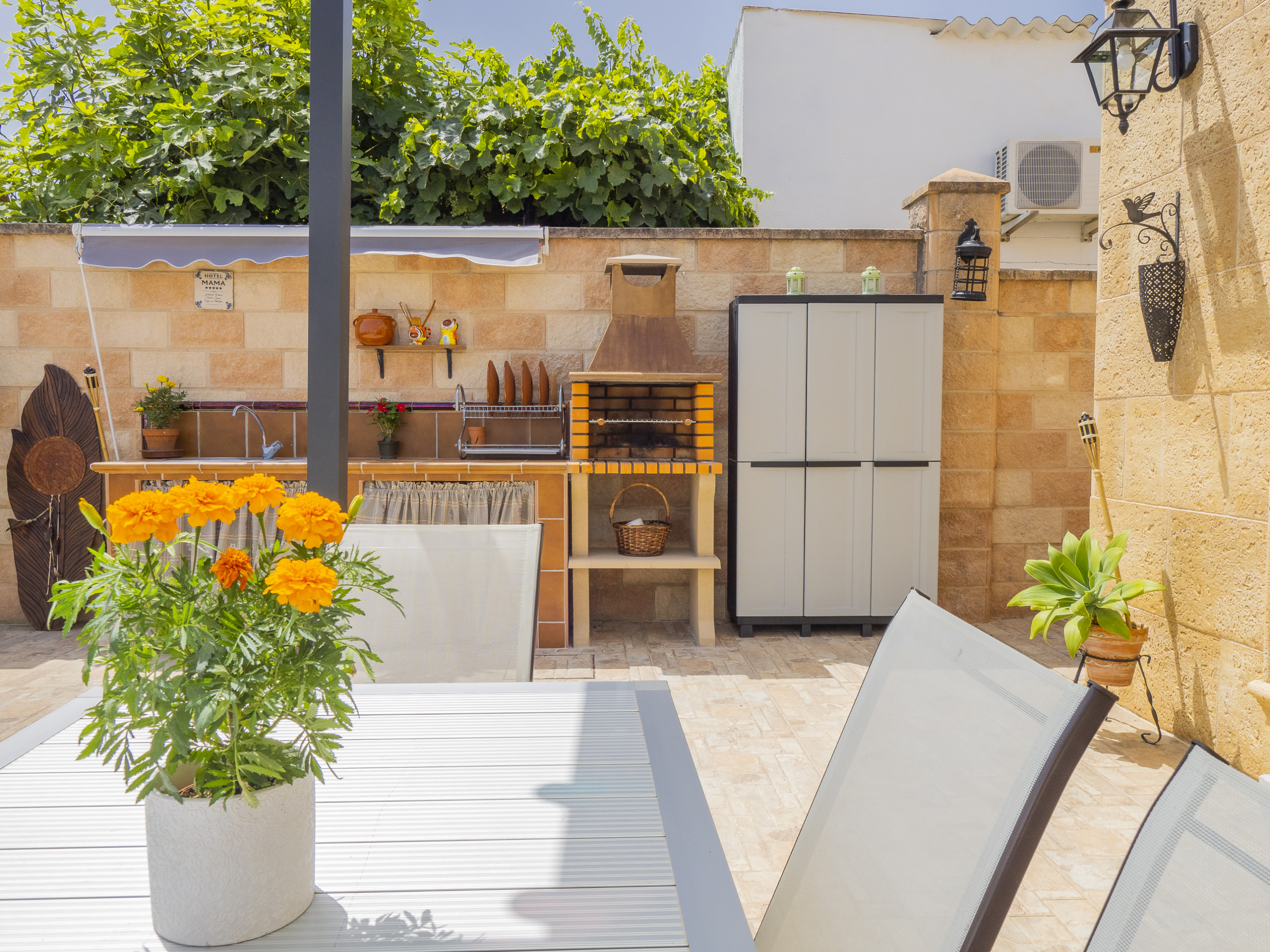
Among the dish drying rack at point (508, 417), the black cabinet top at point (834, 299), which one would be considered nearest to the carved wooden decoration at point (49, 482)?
the dish drying rack at point (508, 417)

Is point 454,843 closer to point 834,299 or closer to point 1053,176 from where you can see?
point 834,299

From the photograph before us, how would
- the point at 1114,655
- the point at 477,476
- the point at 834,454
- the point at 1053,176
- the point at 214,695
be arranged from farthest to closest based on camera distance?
the point at 1053,176, the point at 834,454, the point at 477,476, the point at 1114,655, the point at 214,695

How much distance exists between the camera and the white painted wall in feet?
22.7

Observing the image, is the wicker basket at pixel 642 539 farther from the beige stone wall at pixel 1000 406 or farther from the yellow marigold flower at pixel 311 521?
the yellow marigold flower at pixel 311 521

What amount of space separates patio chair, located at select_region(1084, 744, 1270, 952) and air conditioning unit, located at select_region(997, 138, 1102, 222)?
6.95 m

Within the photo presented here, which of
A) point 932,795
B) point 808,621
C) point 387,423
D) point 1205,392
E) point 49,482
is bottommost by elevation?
point 808,621

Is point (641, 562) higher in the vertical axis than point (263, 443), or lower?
lower

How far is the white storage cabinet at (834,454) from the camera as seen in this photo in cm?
402

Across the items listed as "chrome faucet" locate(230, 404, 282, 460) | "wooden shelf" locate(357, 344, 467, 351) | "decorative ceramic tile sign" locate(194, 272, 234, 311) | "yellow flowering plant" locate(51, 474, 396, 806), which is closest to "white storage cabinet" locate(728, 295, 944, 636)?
"wooden shelf" locate(357, 344, 467, 351)

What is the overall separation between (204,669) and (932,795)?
0.74m

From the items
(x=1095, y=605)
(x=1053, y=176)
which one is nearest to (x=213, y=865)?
(x=1095, y=605)

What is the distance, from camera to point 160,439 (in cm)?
416

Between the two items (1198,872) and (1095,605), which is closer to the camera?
(1198,872)

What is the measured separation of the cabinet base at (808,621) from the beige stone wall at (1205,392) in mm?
1260
